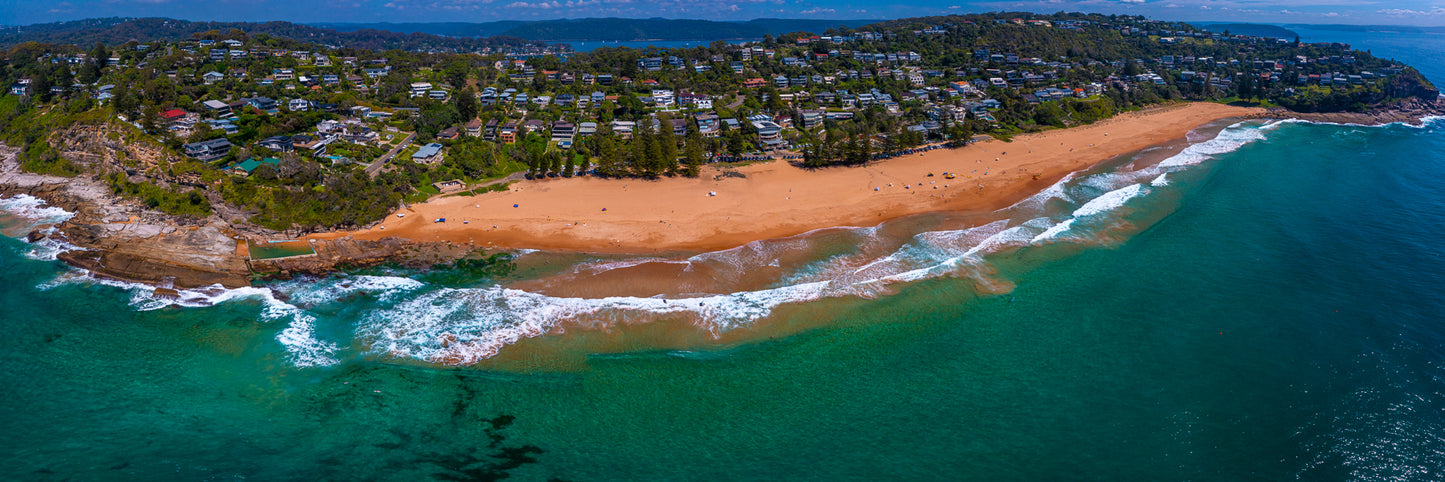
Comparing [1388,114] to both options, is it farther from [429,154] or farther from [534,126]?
[429,154]

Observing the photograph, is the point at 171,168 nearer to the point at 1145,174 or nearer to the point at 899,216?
the point at 899,216

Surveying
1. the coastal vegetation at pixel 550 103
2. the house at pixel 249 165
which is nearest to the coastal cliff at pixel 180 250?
the coastal vegetation at pixel 550 103

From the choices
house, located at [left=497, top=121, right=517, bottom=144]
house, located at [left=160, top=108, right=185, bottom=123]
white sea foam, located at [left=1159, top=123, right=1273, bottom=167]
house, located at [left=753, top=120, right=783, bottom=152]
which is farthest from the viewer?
house, located at [left=753, top=120, right=783, bottom=152]

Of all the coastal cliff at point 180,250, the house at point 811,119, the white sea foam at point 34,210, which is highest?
the house at point 811,119

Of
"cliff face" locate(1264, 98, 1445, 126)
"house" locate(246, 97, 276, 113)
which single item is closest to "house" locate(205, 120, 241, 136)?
"house" locate(246, 97, 276, 113)

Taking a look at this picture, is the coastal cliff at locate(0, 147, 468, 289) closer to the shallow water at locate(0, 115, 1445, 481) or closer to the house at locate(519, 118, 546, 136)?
the shallow water at locate(0, 115, 1445, 481)

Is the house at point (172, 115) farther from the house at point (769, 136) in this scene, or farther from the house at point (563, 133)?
the house at point (769, 136)

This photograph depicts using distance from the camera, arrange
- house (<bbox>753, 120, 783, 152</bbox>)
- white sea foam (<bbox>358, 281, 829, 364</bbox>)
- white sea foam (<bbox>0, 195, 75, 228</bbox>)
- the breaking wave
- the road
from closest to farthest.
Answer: white sea foam (<bbox>358, 281, 829, 364</bbox>), the breaking wave, white sea foam (<bbox>0, 195, 75, 228</bbox>), the road, house (<bbox>753, 120, 783, 152</bbox>)
